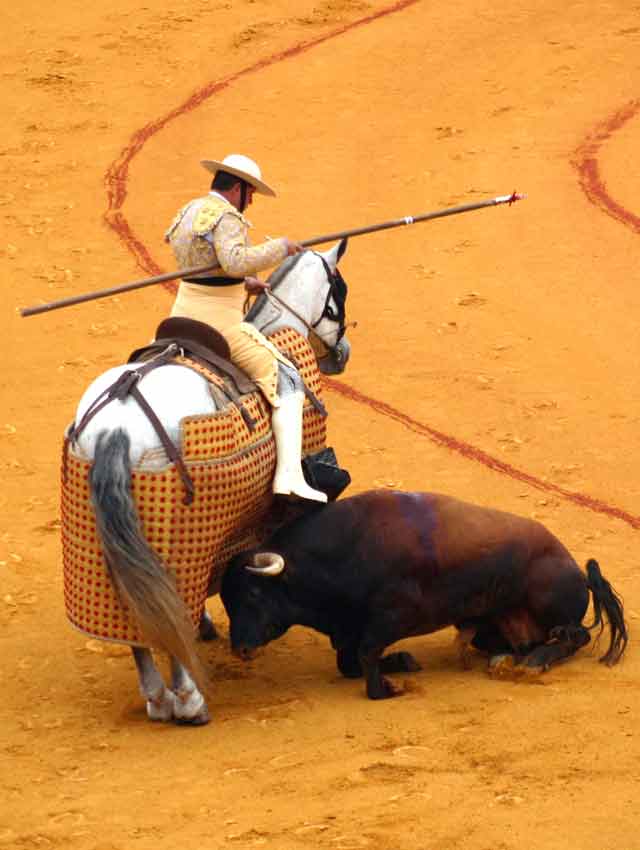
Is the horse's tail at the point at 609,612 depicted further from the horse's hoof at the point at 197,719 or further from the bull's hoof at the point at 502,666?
the horse's hoof at the point at 197,719

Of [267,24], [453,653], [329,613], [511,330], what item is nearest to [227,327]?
[329,613]

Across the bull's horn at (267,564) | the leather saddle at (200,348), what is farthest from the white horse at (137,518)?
the bull's horn at (267,564)

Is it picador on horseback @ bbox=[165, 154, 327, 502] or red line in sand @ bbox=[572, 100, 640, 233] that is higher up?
picador on horseback @ bbox=[165, 154, 327, 502]

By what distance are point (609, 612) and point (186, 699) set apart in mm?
1980

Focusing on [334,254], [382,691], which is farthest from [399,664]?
[334,254]

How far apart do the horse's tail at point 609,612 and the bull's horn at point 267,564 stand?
1.50 metres

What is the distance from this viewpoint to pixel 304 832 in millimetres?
6984

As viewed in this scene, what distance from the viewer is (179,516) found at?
7867 millimetres

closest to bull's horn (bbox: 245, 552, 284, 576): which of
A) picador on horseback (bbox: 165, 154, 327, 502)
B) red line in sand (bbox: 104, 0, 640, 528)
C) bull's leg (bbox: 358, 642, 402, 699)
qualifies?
picador on horseback (bbox: 165, 154, 327, 502)

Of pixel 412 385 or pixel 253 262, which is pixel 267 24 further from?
pixel 253 262

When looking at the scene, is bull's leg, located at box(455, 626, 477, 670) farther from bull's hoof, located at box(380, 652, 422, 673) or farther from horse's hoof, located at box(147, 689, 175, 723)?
horse's hoof, located at box(147, 689, 175, 723)

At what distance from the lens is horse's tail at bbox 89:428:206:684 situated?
769 centimetres

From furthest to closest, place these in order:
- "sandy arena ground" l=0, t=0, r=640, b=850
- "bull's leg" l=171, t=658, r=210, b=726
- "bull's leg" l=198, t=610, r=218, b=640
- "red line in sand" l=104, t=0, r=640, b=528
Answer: "red line in sand" l=104, t=0, r=640, b=528, "bull's leg" l=198, t=610, r=218, b=640, "bull's leg" l=171, t=658, r=210, b=726, "sandy arena ground" l=0, t=0, r=640, b=850

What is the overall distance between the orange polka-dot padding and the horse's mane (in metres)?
0.83
